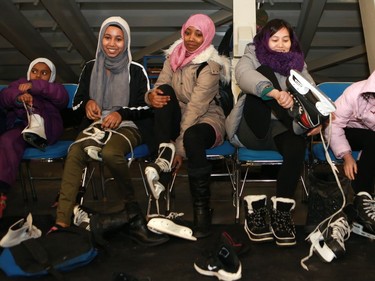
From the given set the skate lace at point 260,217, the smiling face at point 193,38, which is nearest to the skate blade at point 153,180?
the skate lace at point 260,217

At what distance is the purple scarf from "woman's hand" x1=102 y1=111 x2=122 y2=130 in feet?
2.86

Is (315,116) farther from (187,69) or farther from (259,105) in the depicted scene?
(187,69)

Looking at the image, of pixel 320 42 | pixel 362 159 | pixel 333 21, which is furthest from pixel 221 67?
pixel 320 42

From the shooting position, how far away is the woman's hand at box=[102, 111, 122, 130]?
2.49 metres

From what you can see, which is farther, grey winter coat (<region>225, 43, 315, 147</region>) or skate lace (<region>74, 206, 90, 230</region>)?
skate lace (<region>74, 206, 90, 230</region>)

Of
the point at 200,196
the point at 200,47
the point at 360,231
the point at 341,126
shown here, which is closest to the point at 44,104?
the point at 200,47

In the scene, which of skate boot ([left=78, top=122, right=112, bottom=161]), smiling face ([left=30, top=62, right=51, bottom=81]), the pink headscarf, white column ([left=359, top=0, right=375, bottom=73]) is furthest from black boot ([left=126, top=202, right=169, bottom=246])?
white column ([left=359, top=0, right=375, bottom=73])

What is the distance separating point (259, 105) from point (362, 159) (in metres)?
0.62

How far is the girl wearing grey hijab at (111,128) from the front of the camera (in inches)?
88.0

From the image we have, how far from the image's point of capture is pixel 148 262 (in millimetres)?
2031

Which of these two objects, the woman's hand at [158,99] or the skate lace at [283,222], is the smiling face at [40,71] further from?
the skate lace at [283,222]

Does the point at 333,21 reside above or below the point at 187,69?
above

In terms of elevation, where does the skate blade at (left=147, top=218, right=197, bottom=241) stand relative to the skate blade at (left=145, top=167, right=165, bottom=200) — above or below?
below

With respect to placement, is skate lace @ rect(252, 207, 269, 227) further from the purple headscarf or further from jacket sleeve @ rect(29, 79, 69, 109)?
jacket sleeve @ rect(29, 79, 69, 109)
